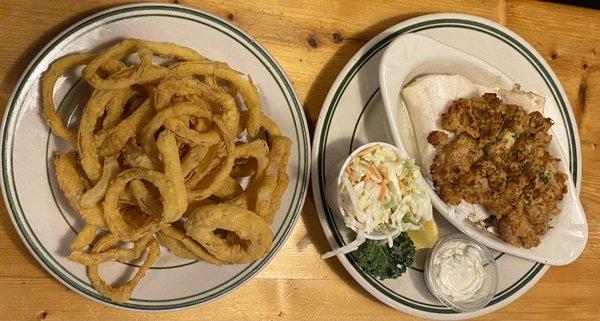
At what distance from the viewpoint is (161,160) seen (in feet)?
5.12

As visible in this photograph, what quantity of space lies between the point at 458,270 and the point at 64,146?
4.26 ft

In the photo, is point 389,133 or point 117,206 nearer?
point 117,206

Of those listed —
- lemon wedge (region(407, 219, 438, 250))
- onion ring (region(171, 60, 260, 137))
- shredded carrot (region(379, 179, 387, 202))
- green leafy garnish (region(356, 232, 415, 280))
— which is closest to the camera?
onion ring (region(171, 60, 260, 137))

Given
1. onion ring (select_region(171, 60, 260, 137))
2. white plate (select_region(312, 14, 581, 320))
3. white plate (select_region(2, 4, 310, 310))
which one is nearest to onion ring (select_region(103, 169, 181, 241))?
white plate (select_region(2, 4, 310, 310))

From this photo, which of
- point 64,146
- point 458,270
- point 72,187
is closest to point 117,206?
point 72,187

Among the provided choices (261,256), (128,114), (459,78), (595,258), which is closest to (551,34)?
(459,78)

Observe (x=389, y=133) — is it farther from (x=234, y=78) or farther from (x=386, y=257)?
(x=234, y=78)

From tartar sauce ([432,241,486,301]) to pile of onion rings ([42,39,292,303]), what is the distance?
615 millimetres

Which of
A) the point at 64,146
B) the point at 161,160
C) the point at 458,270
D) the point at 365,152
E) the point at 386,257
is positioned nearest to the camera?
the point at 161,160

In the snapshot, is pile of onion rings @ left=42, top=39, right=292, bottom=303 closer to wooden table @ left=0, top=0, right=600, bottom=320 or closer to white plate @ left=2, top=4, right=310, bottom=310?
white plate @ left=2, top=4, right=310, bottom=310

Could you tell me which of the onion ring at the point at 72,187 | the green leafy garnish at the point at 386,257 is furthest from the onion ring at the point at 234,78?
the green leafy garnish at the point at 386,257

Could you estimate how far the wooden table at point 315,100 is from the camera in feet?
5.76

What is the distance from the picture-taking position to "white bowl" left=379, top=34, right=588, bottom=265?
1.85 metres

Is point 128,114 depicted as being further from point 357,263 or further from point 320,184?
point 357,263
